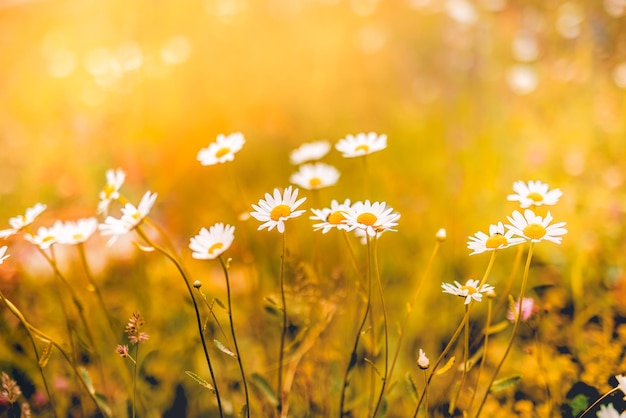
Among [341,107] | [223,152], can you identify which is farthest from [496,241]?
[341,107]

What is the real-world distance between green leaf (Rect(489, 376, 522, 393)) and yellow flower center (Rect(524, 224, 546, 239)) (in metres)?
0.24

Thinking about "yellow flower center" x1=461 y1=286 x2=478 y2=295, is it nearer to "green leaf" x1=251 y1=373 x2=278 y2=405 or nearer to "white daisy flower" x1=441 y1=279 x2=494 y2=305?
"white daisy flower" x1=441 y1=279 x2=494 y2=305

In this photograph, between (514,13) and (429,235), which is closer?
(429,235)

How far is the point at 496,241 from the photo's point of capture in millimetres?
784

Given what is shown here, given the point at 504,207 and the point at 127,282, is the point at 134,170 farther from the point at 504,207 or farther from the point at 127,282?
the point at 504,207

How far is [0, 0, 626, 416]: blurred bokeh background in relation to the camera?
1.70m

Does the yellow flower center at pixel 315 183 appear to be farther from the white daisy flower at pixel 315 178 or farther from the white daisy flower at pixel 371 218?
the white daisy flower at pixel 371 218

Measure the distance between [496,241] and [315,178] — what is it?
455 millimetres

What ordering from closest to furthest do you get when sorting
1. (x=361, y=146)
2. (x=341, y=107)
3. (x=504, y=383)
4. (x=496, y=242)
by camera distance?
(x=496, y=242)
(x=504, y=383)
(x=361, y=146)
(x=341, y=107)

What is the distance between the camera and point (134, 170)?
194cm

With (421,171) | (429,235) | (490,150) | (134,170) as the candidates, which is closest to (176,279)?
(134,170)

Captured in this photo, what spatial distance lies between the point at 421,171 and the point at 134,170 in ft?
3.35

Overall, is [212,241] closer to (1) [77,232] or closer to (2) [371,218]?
(2) [371,218]

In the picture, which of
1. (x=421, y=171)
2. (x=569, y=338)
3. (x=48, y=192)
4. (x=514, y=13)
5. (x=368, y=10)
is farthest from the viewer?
(x=368, y=10)
